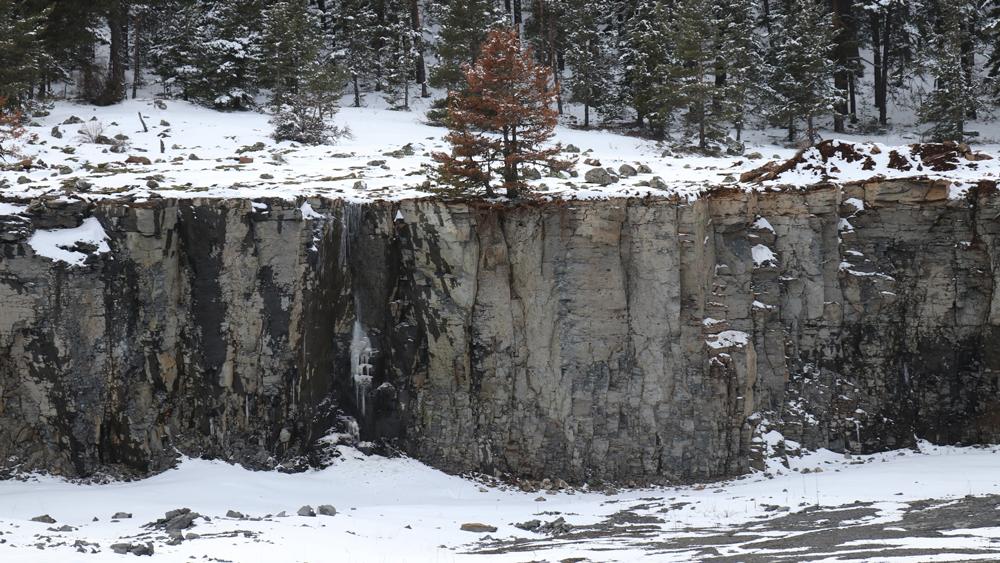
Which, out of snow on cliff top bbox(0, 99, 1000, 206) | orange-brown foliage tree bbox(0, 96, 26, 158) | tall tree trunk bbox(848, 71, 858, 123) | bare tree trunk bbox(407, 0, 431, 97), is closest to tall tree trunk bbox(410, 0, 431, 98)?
bare tree trunk bbox(407, 0, 431, 97)

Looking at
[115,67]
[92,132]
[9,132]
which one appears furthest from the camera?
[115,67]

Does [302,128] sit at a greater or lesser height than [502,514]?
greater

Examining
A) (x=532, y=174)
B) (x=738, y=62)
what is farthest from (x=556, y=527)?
(x=738, y=62)

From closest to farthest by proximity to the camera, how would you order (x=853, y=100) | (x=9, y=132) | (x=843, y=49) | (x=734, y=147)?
1. (x=9, y=132)
2. (x=734, y=147)
3. (x=843, y=49)
4. (x=853, y=100)

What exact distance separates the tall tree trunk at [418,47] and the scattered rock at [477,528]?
29556mm

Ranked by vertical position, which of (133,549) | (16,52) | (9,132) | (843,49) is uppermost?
(843,49)

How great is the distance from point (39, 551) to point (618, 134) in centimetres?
2814

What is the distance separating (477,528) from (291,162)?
1455 centimetres

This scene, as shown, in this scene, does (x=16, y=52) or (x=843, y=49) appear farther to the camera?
(x=843, y=49)

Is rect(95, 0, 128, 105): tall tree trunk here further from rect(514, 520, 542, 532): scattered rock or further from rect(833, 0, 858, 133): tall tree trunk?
rect(833, 0, 858, 133): tall tree trunk

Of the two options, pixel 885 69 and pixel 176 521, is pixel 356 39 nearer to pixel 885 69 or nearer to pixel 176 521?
pixel 885 69

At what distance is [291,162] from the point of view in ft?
82.1

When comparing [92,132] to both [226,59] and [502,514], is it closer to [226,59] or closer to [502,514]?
[226,59]

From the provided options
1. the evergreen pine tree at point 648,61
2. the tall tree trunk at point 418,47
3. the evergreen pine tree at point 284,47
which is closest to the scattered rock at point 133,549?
the evergreen pine tree at point 284,47
